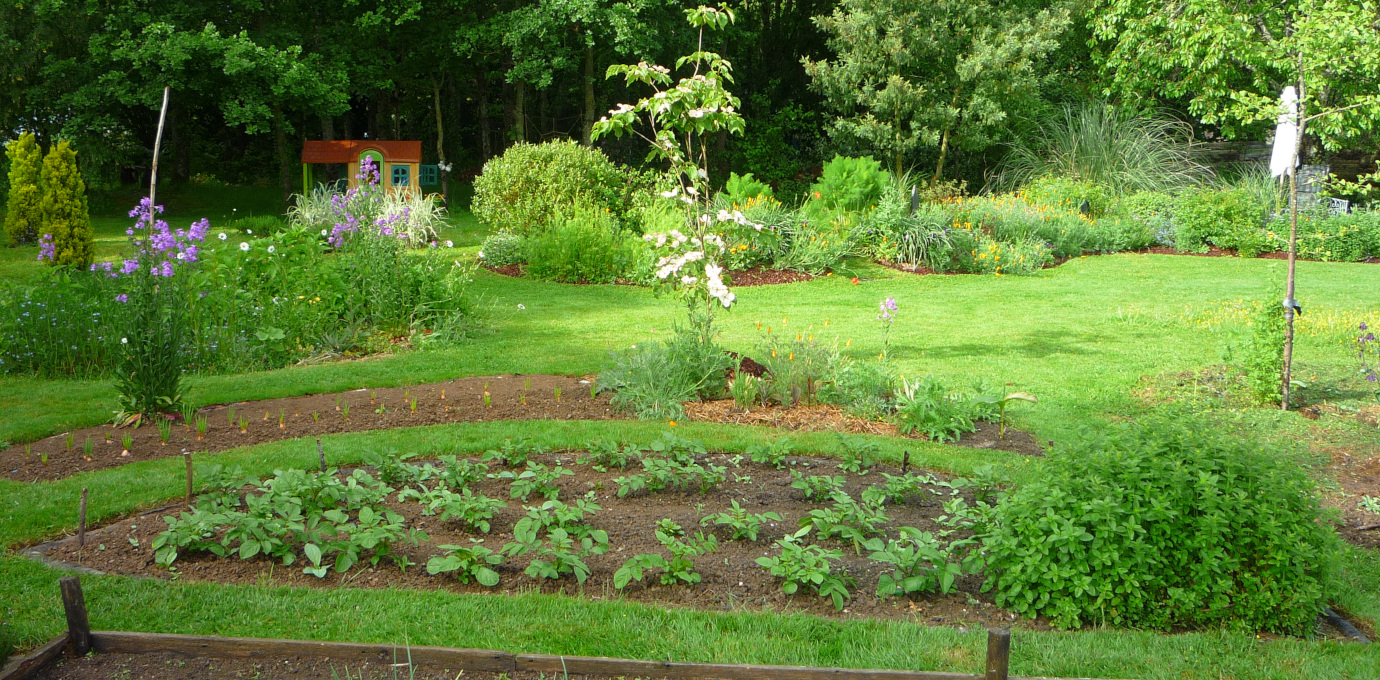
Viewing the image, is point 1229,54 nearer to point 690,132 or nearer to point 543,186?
point 543,186

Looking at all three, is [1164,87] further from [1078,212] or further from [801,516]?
[801,516]

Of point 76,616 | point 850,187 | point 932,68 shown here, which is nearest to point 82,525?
point 76,616

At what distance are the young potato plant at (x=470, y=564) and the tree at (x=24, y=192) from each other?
41.1ft

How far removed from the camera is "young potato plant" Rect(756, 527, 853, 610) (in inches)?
128

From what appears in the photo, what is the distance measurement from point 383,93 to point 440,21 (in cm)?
336

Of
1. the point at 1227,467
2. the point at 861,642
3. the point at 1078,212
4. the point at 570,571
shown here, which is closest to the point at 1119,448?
the point at 1227,467

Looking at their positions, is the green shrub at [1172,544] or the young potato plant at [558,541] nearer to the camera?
the green shrub at [1172,544]

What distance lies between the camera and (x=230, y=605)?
3184 mm

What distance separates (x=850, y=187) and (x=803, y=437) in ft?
32.0

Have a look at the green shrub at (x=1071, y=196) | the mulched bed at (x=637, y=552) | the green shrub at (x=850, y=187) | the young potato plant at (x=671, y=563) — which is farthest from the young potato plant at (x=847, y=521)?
the green shrub at (x=1071, y=196)

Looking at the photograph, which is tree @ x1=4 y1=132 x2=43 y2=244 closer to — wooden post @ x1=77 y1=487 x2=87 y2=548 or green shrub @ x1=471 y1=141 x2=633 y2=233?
green shrub @ x1=471 y1=141 x2=633 y2=233

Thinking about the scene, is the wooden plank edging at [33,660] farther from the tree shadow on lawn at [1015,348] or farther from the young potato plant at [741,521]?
the tree shadow on lawn at [1015,348]

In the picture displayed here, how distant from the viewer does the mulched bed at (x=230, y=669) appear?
2695mm

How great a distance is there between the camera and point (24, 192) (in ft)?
42.7
